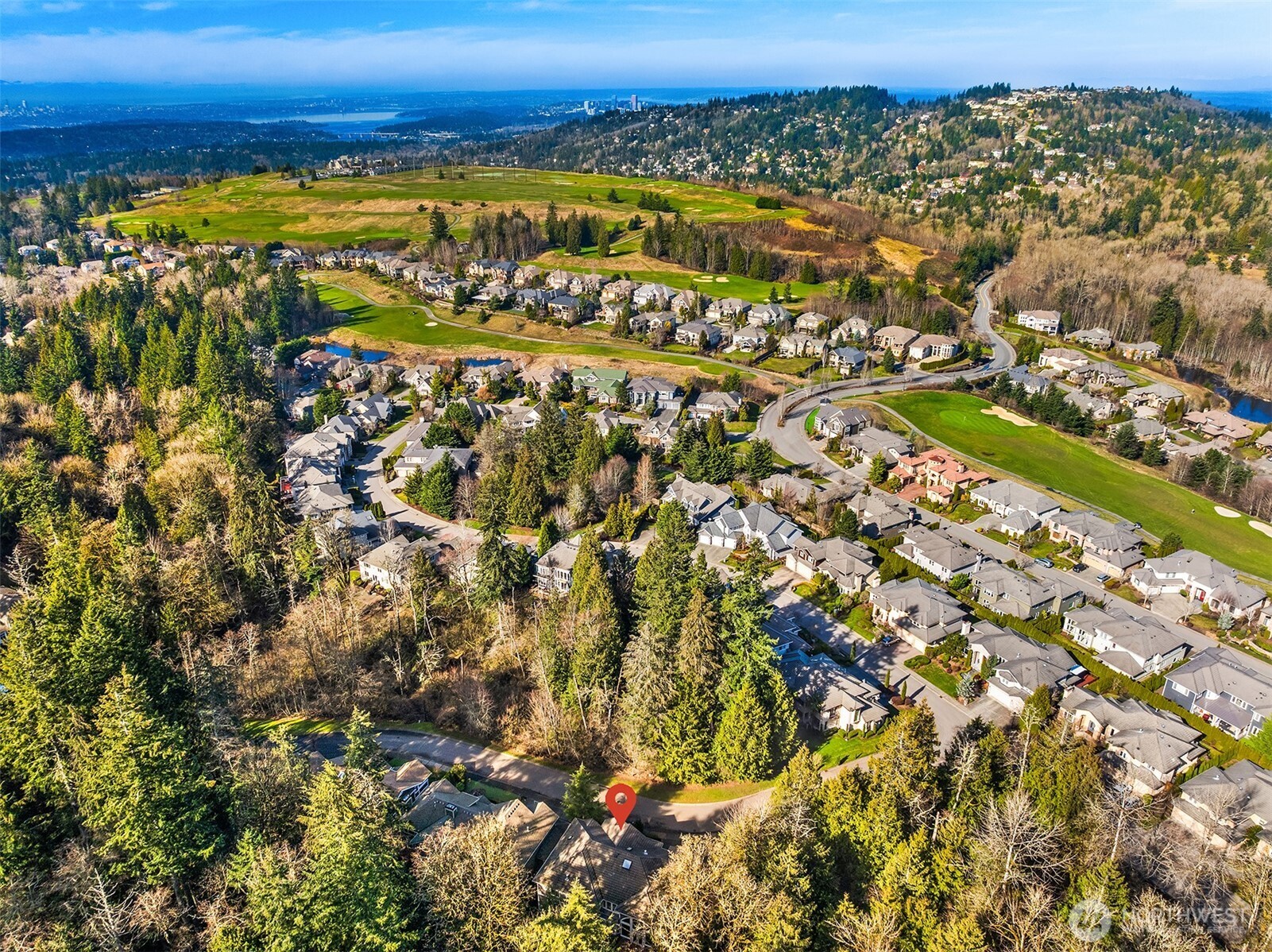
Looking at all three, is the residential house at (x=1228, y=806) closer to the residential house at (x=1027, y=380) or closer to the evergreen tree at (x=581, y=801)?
the evergreen tree at (x=581, y=801)

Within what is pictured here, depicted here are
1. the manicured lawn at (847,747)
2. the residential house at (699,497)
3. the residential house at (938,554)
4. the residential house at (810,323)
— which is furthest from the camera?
the residential house at (810,323)

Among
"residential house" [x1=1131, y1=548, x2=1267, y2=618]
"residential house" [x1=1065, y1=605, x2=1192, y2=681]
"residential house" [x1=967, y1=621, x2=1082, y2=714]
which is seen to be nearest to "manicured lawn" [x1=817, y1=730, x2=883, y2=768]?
"residential house" [x1=967, y1=621, x2=1082, y2=714]

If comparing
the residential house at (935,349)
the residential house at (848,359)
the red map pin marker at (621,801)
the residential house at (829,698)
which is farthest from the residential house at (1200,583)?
the residential house at (935,349)

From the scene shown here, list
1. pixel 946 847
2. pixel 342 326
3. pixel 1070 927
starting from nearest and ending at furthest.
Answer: pixel 1070 927 → pixel 946 847 → pixel 342 326

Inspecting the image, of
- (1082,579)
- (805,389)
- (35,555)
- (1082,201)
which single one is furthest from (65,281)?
(1082,201)

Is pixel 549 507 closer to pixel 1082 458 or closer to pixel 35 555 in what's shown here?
pixel 35 555

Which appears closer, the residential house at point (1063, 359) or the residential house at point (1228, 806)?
the residential house at point (1228, 806)

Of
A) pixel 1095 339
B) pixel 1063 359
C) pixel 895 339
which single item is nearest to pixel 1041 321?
pixel 1095 339
